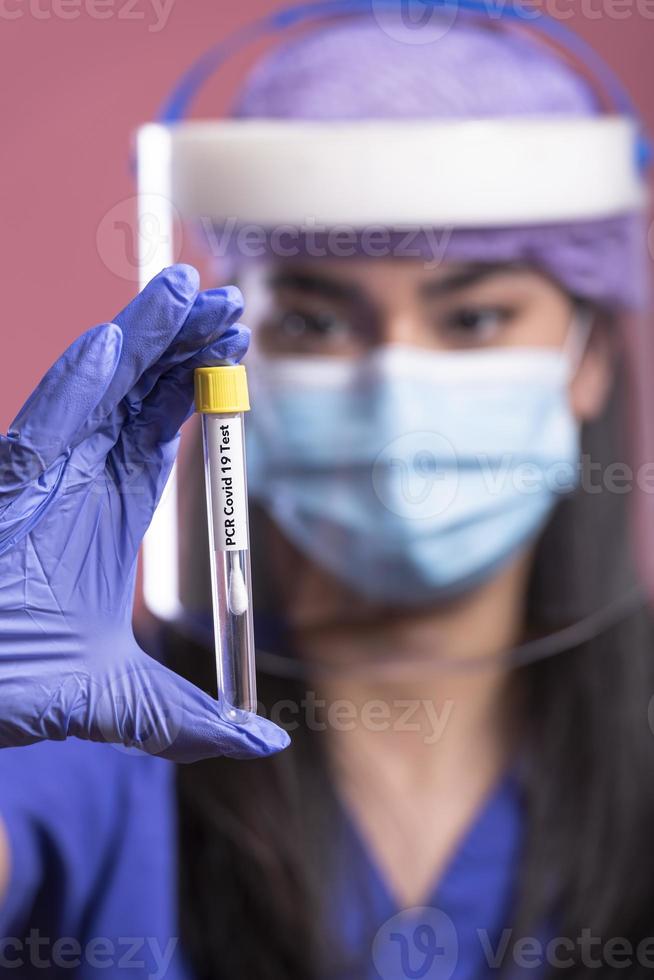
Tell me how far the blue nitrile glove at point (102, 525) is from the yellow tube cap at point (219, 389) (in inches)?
0.5

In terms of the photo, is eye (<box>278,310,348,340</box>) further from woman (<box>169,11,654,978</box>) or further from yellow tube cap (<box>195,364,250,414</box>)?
yellow tube cap (<box>195,364,250,414</box>)

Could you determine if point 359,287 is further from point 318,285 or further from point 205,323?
point 205,323

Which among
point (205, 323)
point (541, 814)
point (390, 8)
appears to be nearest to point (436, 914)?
point (541, 814)

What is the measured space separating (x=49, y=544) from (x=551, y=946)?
1.01 metres

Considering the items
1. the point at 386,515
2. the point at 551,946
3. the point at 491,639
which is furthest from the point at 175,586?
the point at 551,946

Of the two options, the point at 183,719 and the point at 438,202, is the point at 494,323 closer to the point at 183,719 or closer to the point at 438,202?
the point at 438,202

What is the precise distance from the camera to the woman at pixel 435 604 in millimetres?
1302

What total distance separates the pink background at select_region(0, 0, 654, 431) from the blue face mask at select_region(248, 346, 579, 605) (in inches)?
13.9

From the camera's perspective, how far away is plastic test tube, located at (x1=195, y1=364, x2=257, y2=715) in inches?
31.4

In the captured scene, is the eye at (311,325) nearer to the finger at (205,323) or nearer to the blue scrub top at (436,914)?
the finger at (205,323)

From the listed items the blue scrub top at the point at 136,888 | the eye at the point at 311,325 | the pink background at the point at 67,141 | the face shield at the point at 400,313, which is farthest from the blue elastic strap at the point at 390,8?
the blue scrub top at the point at 136,888

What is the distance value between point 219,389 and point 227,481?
0.07m

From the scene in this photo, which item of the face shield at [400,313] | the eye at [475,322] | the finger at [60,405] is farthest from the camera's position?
the eye at [475,322]

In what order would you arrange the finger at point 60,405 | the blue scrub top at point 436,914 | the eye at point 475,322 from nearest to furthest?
the finger at point 60,405 < the eye at point 475,322 < the blue scrub top at point 436,914
